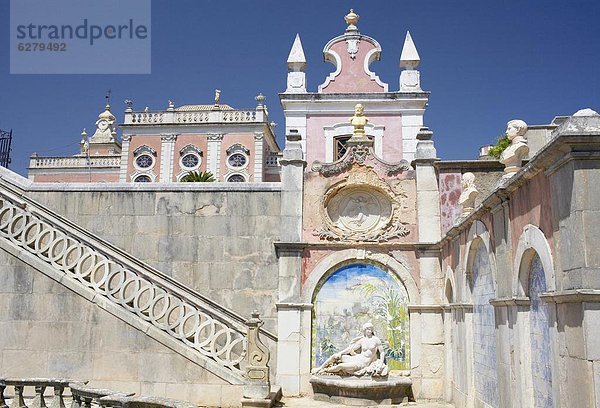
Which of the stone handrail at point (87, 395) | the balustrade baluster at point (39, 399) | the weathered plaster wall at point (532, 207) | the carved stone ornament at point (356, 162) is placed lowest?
the balustrade baluster at point (39, 399)

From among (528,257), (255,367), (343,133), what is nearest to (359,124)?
(255,367)

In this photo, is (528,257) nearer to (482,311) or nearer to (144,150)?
(482,311)

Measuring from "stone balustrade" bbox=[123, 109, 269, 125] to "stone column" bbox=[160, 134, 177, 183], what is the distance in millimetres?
986

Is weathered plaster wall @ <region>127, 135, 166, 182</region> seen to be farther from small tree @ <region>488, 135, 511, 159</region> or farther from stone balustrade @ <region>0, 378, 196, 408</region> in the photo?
stone balustrade @ <region>0, 378, 196, 408</region>

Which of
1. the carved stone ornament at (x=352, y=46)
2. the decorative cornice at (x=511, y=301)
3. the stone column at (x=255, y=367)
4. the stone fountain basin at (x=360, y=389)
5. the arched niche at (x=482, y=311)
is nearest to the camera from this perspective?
the decorative cornice at (x=511, y=301)

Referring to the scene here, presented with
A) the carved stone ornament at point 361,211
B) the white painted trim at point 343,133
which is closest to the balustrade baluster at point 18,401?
the carved stone ornament at point 361,211

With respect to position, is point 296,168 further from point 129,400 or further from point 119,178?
point 119,178

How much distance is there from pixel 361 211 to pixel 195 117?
22.8 m

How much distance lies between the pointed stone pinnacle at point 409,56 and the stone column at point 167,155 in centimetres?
1540

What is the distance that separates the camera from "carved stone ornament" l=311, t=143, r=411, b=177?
39.5ft

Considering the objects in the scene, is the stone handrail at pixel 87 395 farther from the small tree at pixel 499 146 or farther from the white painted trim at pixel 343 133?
the small tree at pixel 499 146

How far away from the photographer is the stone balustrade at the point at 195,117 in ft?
107

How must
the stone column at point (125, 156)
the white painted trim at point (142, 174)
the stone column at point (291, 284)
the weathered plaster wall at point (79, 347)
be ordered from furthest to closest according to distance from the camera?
the stone column at point (125, 156) < the white painted trim at point (142, 174) < the stone column at point (291, 284) < the weathered plaster wall at point (79, 347)

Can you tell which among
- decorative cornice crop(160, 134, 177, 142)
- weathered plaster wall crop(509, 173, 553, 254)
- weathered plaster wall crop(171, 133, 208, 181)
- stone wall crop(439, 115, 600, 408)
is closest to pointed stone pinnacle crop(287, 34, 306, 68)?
weathered plaster wall crop(171, 133, 208, 181)
